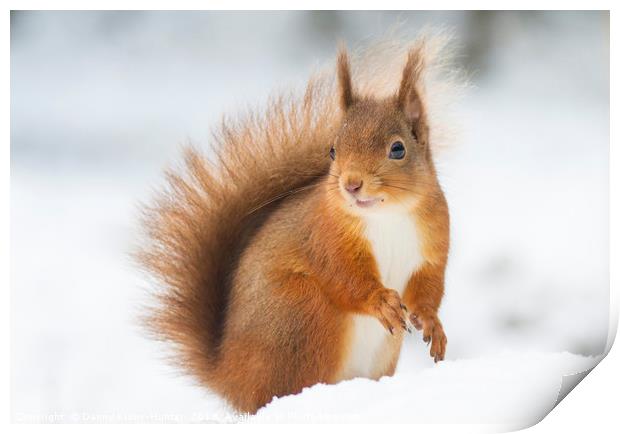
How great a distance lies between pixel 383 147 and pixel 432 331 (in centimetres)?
31

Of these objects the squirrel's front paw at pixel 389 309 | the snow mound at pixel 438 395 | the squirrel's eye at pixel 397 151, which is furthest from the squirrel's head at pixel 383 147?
the snow mound at pixel 438 395

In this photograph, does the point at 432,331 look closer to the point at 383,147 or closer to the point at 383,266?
the point at 383,266

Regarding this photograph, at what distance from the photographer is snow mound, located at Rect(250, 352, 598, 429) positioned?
4.23ft

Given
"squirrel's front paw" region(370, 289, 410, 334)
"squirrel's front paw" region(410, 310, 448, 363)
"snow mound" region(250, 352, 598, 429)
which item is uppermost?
"squirrel's front paw" region(370, 289, 410, 334)

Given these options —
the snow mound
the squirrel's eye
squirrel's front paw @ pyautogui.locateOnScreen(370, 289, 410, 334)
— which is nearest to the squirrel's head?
the squirrel's eye

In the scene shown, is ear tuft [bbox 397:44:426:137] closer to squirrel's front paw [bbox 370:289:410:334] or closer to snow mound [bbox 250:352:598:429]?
squirrel's front paw [bbox 370:289:410:334]

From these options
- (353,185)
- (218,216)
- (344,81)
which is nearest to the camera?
(353,185)

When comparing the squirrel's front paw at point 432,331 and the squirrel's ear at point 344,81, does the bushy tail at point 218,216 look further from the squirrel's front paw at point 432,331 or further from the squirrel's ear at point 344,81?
the squirrel's front paw at point 432,331

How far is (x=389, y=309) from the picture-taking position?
1.25 metres

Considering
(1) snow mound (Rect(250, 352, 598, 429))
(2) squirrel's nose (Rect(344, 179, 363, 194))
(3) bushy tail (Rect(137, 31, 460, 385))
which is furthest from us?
(3) bushy tail (Rect(137, 31, 460, 385))

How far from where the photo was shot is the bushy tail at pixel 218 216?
1.43 metres

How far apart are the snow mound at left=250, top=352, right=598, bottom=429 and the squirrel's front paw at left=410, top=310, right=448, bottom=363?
Result: 0.07 feet

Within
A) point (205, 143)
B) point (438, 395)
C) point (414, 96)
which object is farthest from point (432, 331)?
point (205, 143)

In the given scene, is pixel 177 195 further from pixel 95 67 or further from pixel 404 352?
pixel 404 352
